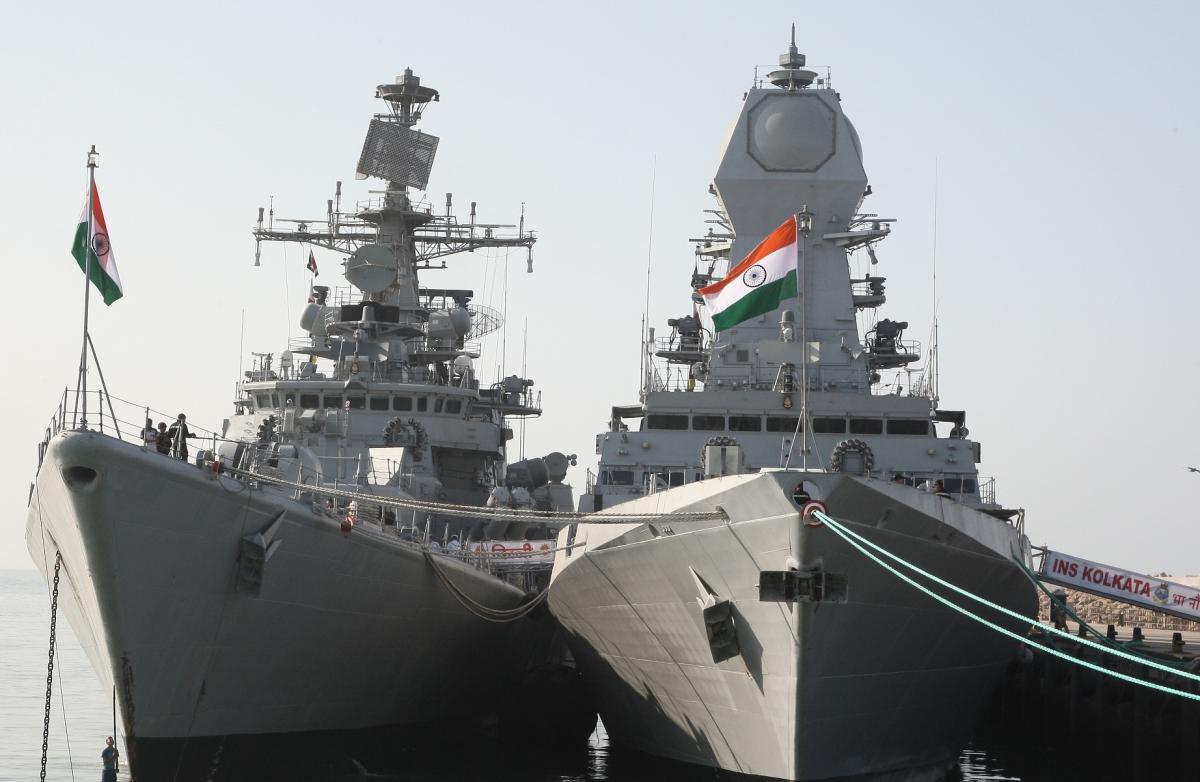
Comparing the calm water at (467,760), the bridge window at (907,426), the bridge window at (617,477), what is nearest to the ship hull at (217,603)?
the calm water at (467,760)

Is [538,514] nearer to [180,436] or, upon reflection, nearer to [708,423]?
[180,436]

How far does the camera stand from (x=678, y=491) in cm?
1423

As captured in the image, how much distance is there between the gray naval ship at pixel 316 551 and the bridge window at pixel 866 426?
15.1 feet

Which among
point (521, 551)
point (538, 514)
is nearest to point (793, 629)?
point (538, 514)

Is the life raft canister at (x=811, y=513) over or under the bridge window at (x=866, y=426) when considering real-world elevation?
under

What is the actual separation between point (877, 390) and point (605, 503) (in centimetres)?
547

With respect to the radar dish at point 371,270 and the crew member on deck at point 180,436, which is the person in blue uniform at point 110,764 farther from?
the radar dish at point 371,270

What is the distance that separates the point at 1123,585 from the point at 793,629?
1107 centimetres

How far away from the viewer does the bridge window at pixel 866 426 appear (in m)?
21.4

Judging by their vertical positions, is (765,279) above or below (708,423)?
above

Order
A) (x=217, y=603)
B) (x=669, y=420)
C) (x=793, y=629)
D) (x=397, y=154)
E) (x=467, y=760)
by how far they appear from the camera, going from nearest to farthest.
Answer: (x=793, y=629)
(x=217, y=603)
(x=467, y=760)
(x=669, y=420)
(x=397, y=154)

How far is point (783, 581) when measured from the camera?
13.1 metres

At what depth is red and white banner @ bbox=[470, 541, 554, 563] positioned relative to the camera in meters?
19.5

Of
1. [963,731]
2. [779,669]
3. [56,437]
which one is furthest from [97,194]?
[963,731]
